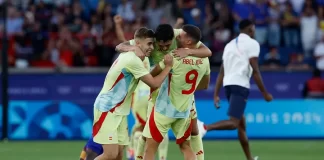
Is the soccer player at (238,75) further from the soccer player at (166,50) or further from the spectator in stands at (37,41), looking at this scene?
the spectator in stands at (37,41)

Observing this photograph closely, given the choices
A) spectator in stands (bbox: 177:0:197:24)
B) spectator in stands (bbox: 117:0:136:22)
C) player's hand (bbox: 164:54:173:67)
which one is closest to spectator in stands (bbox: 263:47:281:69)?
spectator in stands (bbox: 177:0:197:24)

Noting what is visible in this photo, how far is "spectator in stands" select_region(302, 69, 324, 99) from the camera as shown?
900 inches

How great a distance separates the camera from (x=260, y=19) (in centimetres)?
2548

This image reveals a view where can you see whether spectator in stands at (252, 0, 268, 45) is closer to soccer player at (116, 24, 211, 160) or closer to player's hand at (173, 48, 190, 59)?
soccer player at (116, 24, 211, 160)

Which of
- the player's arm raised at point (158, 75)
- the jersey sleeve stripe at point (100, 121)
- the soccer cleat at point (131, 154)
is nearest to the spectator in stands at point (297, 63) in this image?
the soccer cleat at point (131, 154)

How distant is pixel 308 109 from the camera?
21.5m

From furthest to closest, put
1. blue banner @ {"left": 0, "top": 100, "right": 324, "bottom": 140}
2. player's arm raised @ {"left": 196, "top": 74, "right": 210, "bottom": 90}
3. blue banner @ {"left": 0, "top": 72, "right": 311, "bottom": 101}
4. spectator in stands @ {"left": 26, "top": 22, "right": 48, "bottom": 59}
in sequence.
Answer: spectator in stands @ {"left": 26, "top": 22, "right": 48, "bottom": 59}
blue banner @ {"left": 0, "top": 72, "right": 311, "bottom": 101}
blue banner @ {"left": 0, "top": 100, "right": 324, "bottom": 140}
player's arm raised @ {"left": 196, "top": 74, "right": 210, "bottom": 90}

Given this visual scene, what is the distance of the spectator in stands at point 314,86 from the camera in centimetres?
2286

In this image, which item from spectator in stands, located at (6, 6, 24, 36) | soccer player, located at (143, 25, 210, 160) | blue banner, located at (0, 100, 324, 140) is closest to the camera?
soccer player, located at (143, 25, 210, 160)

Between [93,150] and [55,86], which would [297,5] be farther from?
[93,150]

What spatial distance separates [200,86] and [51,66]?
455 inches

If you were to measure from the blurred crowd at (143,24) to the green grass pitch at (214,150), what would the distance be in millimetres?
3901

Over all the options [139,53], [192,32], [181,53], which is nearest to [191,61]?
[181,53]

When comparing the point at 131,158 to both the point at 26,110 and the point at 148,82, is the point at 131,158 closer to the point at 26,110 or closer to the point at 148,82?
the point at 148,82
